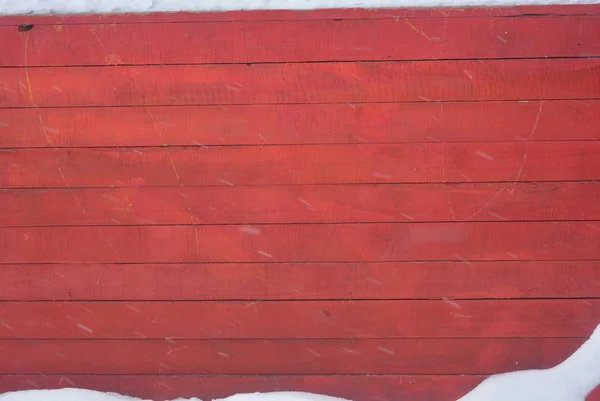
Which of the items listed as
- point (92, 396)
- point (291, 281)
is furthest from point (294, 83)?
point (92, 396)

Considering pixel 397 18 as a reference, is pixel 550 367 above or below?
below

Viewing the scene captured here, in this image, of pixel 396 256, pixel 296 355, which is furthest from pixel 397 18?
pixel 296 355

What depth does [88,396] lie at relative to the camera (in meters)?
1.83

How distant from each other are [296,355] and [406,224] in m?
0.63

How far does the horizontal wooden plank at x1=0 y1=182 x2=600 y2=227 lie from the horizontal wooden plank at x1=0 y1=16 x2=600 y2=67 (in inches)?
18.0

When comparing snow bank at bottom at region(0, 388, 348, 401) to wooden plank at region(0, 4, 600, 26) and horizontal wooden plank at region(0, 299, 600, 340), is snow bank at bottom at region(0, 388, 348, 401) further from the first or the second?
wooden plank at region(0, 4, 600, 26)

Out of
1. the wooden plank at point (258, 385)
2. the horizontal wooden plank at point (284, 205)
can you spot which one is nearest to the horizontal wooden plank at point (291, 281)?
the horizontal wooden plank at point (284, 205)

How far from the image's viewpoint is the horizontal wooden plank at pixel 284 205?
179 centimetres

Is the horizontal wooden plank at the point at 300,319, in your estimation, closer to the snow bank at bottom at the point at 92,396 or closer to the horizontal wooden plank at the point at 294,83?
the snow bank at bottom at the point at 92,396

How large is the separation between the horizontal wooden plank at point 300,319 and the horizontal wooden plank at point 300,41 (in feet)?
2.87

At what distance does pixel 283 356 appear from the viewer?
186cm

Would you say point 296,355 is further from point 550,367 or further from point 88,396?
point 550,367

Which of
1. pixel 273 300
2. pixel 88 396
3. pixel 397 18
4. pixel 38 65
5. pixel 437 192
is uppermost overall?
pixel 397 18

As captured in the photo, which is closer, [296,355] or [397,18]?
[397,18]
